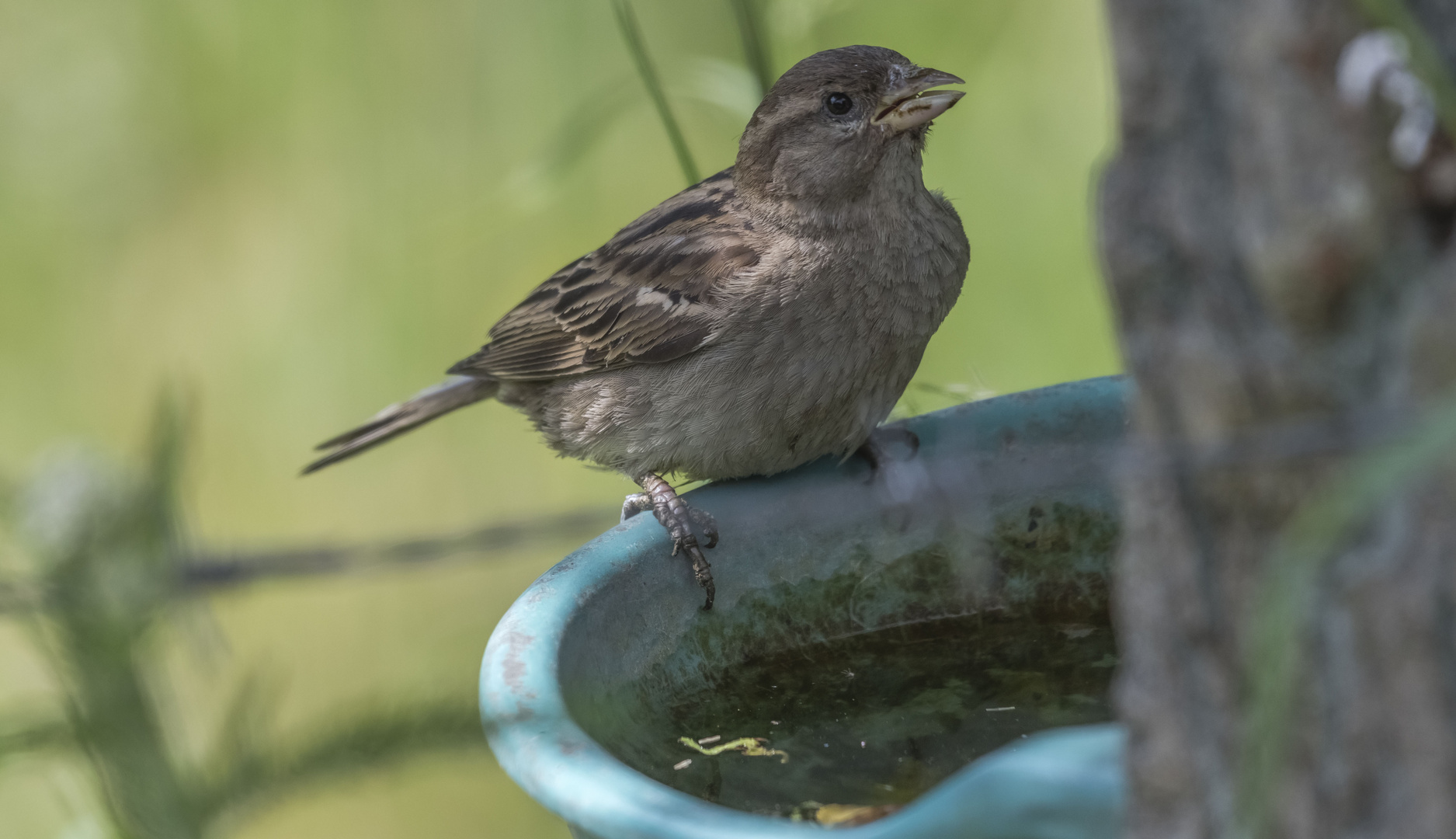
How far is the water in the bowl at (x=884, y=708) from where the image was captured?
215 cm

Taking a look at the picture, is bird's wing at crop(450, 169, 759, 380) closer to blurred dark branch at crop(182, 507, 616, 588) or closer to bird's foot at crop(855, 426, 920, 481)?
bird's foot at crop(855, 426, 920, 481)

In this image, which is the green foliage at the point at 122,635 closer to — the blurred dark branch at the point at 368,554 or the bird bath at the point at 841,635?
the blurred dark branch at the point at 368,554

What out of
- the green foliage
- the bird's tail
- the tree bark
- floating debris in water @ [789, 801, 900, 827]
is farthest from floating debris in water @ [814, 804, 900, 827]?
the bird's tail

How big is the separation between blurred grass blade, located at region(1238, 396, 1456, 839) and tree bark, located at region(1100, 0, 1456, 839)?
10 mm

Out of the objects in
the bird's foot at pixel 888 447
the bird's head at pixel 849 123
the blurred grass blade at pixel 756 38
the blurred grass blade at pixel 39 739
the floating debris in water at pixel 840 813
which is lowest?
the floating debris in water at pixel 840 813

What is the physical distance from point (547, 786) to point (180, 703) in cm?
54

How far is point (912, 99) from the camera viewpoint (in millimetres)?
3211

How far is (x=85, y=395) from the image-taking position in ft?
17.1

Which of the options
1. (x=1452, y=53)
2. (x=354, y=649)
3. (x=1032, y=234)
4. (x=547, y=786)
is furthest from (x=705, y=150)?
(x=1452, y=53)

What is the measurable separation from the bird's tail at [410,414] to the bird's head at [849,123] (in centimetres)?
118

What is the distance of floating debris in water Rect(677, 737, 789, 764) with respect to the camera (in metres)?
2.21

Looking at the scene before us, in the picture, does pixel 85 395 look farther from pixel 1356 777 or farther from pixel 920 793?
pixel 1356 777

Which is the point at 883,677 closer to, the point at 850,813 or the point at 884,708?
the point at 884,708

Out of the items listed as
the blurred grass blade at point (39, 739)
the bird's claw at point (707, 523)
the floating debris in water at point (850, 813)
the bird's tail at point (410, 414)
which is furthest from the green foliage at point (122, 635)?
the bird's tail at point (410, 414)
